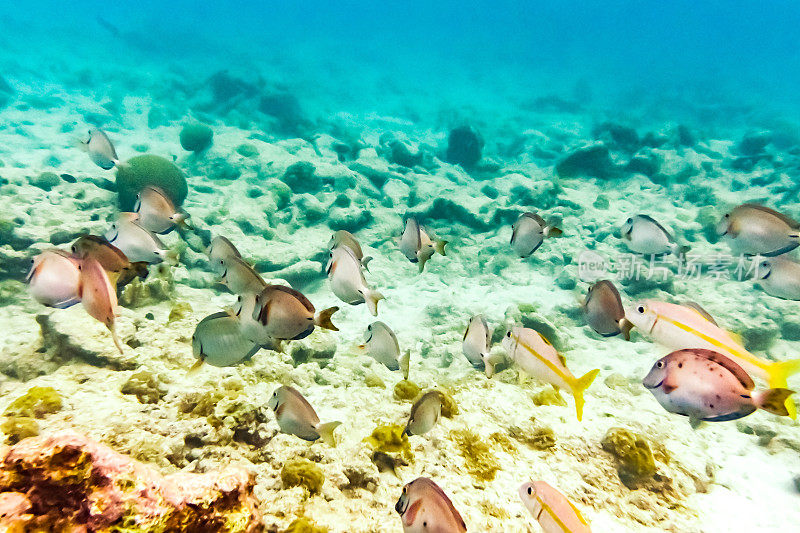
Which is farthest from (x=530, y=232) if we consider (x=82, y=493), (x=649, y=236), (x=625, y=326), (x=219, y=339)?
(x=82, y=493)

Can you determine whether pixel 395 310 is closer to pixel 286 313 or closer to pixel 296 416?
pixel 296 416

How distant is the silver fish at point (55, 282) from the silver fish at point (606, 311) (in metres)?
3.39

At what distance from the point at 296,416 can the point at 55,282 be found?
172cm

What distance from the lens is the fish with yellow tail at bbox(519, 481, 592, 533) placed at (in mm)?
1813

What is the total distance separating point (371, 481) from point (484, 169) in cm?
1747

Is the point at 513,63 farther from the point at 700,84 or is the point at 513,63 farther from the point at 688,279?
the point at 688,279

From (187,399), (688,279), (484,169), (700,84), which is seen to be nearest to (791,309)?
(688,279)

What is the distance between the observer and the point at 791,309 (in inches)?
291

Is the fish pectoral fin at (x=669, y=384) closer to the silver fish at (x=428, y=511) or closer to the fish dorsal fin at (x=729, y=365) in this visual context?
the fish dorsal fin at (x=729, y=365)

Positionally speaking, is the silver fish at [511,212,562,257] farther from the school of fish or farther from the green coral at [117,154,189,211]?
the green coral at [117,154,189,211]

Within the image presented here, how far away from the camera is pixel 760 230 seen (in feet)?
10.2

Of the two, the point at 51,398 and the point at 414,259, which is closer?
the point at 51,398

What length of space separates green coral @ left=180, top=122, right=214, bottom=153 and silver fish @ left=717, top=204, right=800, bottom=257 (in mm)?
16265

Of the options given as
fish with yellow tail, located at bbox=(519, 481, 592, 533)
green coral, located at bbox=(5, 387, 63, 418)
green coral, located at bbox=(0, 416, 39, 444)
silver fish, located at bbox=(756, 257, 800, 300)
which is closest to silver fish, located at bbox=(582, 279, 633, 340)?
fish with yellow tail, located at bbox=(519, 481, 592, 533)
